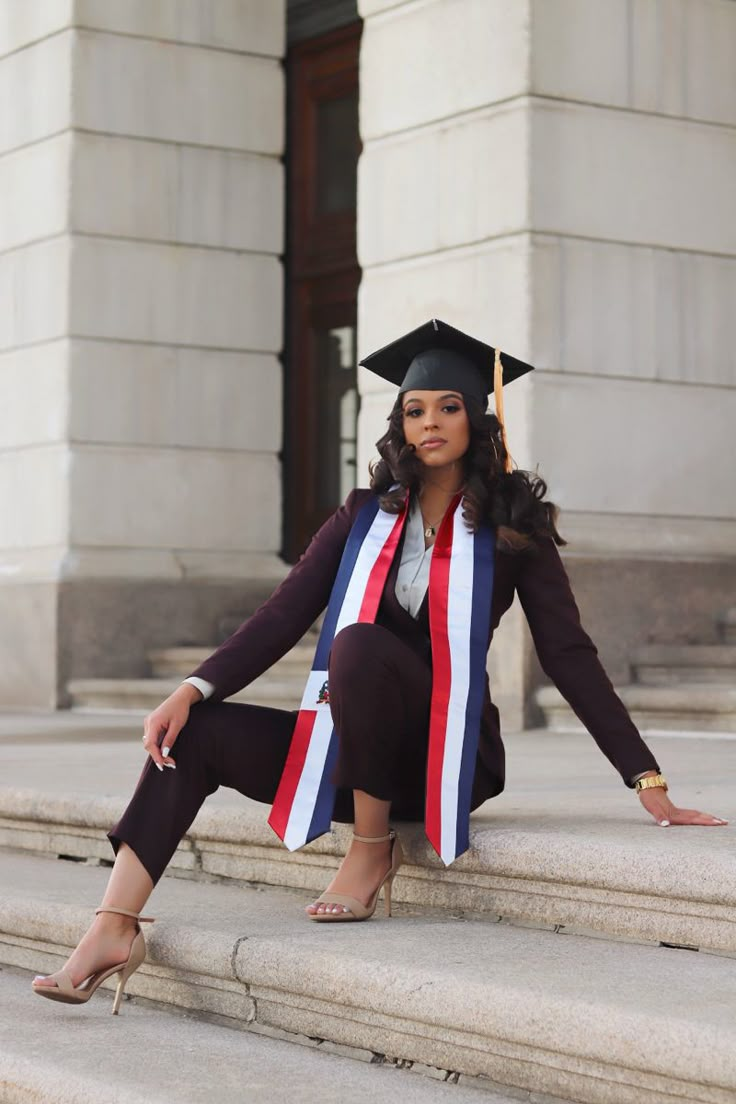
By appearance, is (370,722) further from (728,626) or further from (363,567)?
(728,626)

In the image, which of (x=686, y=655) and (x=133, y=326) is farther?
→ (x=133, y=326)

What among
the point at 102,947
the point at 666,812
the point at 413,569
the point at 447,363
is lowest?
the point at 102,947

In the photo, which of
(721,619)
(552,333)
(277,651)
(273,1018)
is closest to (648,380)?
(552,333)

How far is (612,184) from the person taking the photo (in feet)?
27.3

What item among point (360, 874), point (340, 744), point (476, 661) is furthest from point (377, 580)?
point (360, 874)

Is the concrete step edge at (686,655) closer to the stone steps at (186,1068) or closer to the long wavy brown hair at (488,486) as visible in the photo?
the long wavy brown hair at (488,486)

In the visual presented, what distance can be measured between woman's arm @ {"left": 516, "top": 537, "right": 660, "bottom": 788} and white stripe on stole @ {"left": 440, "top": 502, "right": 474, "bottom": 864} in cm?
16

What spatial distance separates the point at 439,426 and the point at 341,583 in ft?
1.46

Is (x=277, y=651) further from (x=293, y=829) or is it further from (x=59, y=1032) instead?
(x=59, y=1032)

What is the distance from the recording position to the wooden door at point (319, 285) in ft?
39.4

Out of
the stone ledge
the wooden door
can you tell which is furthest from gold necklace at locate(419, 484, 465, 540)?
the wooden door

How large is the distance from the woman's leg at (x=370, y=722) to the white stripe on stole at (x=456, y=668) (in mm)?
74

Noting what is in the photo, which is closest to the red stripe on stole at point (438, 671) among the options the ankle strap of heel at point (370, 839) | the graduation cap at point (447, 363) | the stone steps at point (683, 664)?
the ankle strap of heel at point (370, 839)

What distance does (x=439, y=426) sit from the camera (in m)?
4.34
